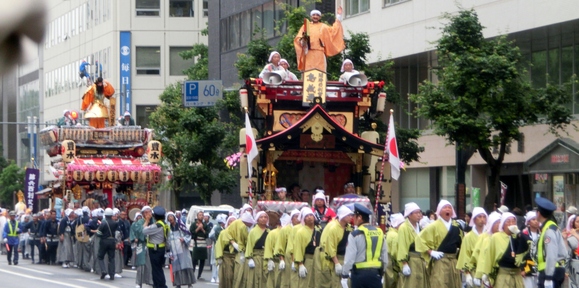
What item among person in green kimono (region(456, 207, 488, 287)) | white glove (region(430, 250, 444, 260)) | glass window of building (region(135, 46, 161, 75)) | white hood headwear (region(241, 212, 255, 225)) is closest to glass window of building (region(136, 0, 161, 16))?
glass window of building (region(135, 46, 161, 75))

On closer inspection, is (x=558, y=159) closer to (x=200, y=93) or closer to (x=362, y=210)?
(x=362, y=210)

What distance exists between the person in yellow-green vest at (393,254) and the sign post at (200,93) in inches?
699

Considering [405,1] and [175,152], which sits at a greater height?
[405,1]

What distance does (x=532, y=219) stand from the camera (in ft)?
48.5

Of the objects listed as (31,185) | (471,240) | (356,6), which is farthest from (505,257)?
(31,185)

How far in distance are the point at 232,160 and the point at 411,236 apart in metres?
11.4

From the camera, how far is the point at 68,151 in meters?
31.4

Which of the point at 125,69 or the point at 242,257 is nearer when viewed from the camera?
the point at 242,257

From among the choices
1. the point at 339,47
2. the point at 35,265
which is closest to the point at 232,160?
the point at 339,47

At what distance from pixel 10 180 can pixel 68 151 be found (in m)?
30.4

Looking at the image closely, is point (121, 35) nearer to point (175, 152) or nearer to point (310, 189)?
point (175, 152)

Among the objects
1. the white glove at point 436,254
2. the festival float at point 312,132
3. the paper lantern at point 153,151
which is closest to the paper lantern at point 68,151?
the paper lantern at point 153,151

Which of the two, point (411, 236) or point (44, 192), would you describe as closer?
point (411, 236)

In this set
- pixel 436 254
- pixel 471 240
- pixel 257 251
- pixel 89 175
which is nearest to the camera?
pixel 471 240
